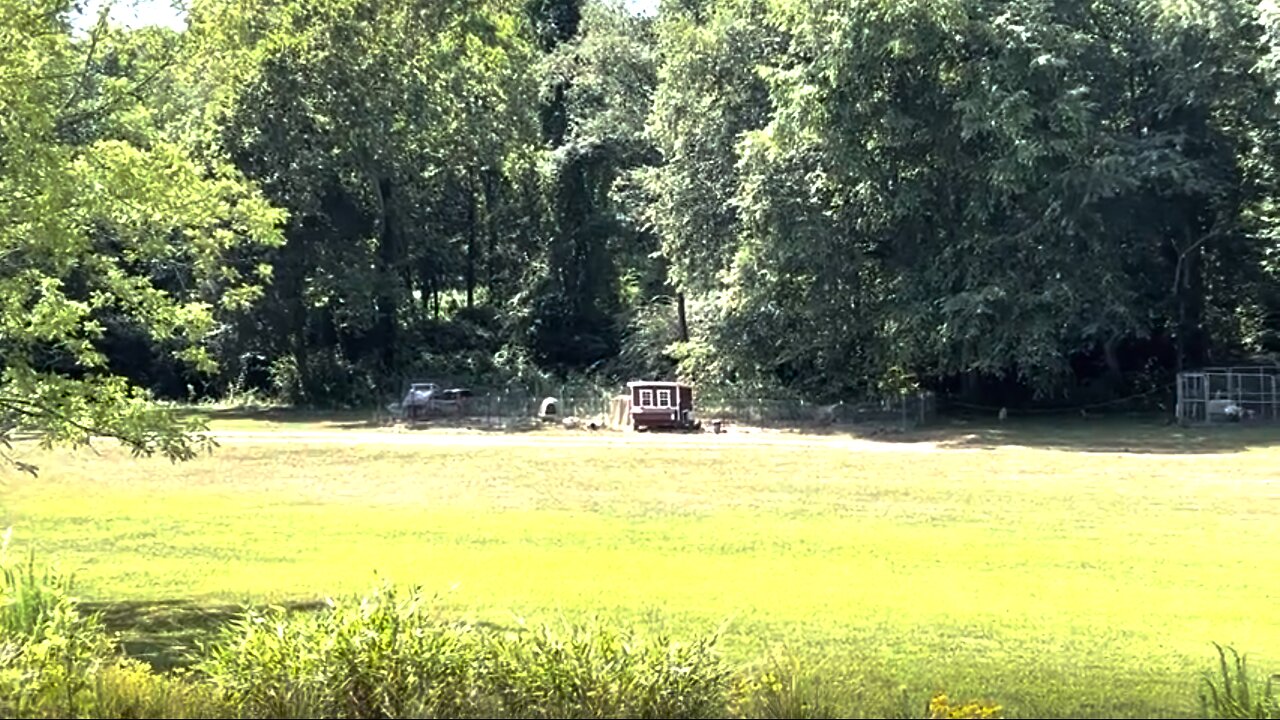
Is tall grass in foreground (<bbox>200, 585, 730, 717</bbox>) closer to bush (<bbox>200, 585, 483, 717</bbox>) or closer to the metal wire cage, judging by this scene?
bush (<bbox>200, 585, 483, 717</bbox>)

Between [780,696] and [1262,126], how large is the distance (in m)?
45.1

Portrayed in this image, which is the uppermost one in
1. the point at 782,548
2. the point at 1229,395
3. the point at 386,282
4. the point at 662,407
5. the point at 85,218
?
the point at 386,282

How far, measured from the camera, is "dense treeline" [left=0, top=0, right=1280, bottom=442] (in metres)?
44.1

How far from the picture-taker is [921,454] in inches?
1486

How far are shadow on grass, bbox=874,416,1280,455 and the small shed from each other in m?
7.28

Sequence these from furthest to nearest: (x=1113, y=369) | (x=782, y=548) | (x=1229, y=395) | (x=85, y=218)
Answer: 1. (x=1113, y=369)
2. (x=1229, y=395)
3. (x=782, y=548)
4. (x=85, y=218)

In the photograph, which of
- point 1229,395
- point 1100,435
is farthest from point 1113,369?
point 1100,435

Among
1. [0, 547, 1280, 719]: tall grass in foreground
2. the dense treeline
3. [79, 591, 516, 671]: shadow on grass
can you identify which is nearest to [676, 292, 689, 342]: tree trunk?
the dense treeline

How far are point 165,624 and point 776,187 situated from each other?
35761mm

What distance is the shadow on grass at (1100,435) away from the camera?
38203mm

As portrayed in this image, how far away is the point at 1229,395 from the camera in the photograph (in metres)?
44.9

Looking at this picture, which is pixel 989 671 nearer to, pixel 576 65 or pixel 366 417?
pixel 366 417

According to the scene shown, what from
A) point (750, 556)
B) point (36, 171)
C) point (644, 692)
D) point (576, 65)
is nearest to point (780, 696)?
point (644, 692)

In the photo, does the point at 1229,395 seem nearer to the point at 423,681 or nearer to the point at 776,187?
the point at 776,187
